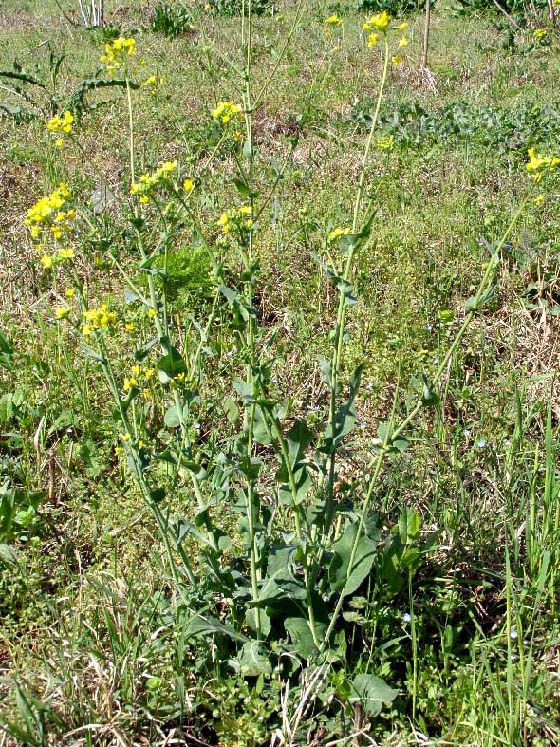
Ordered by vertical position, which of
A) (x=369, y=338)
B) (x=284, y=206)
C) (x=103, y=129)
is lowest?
(x=369, y=338)

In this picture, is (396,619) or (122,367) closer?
(396,619)

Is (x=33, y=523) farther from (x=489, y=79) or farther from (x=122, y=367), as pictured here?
(x=489, y=79)

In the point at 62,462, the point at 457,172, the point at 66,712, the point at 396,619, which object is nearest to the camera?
the point at 66,712

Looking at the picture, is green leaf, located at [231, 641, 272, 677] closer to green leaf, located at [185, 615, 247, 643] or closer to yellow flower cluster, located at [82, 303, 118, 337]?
green leaf, located at [185, 615, 247, 643]

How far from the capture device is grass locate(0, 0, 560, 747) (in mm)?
1733

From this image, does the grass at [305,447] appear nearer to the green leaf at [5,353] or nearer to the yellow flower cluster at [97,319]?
the green leaf at [5,353]

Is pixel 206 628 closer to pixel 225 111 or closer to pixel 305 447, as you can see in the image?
pixel 305 447

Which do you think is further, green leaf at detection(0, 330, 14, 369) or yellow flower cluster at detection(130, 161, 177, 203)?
green leaf at detection(0, 330, 14, 369)

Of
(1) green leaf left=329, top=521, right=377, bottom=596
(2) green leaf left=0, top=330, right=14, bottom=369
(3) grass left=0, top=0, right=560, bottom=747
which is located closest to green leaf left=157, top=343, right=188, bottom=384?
(3) grass left=0, top=0, right=560, bottom=747

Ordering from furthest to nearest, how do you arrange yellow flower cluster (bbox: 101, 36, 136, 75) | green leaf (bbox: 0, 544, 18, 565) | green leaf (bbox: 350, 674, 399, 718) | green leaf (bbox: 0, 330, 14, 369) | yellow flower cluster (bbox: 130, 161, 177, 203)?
green leaf (bbox: 0, 330, 14, 369) → green leaf (bbox: 0, 544, 18, 565) → yellow flower cluster (bbox: 101, 36, 136, 75) → green leaf (bbox: 350, 674, 399, 718) → yellow flower cluster (bbox: 130, 161, 177, 203)

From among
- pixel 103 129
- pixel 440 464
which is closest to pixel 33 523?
pixel 440 464

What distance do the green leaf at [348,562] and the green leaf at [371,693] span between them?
8.1 inches

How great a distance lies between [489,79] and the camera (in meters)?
6.31

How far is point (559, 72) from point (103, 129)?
12.7 ft
